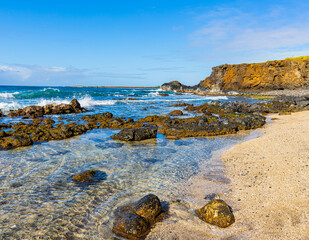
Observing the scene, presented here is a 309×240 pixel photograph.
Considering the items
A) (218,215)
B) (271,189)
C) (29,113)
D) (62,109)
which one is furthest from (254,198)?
(62,109)

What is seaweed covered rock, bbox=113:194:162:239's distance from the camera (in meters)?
4.11

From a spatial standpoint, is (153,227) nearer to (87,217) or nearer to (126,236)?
(126,236)

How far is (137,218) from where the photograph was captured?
4.29 m

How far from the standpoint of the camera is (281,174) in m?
6.22

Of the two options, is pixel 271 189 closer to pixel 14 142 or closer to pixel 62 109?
pixel 14 142

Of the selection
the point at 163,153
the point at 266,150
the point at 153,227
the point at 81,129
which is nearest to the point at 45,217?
the point at 153,227

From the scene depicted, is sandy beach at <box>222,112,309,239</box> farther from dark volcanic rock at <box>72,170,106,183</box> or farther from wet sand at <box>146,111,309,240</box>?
dark volcanic rock at <box>72,170,106,183</box>

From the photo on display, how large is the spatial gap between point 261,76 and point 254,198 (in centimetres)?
6459

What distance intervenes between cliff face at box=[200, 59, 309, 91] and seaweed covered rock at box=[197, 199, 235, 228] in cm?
5933

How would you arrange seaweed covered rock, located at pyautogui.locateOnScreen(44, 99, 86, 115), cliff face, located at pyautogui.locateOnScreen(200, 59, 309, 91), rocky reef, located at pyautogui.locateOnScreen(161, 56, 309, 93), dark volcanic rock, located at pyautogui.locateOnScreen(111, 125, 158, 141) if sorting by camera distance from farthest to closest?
rocky reef, located at pyautogui.locateOnScreen(161, 56, 309, 93)
cliff face, located at pyautogui.locateOnScreen(200, 59, 309, 91)
seaweed covered rock, located at pyautogui.locateOnScreen(44, 99, 86, 115)
dark volcanic rock, located at pyautogui.locateOnScreen(111, 125, 158, 141)

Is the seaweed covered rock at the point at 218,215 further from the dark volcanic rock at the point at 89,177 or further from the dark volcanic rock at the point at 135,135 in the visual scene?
the dark volcanic rock at the point at 135,135

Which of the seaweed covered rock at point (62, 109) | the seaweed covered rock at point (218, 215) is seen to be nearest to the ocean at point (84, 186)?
the seaweed covered rock at point (218, 215)

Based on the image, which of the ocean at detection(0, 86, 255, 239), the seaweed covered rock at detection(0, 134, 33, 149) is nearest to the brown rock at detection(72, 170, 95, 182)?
the ocean at detection(0, 86, 255, 239)

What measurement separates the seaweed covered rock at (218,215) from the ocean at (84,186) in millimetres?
974
